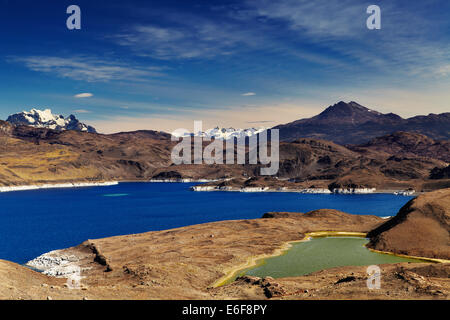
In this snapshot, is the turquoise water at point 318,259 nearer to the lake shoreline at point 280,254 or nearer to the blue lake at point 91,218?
the lake shoreline at point 280,254

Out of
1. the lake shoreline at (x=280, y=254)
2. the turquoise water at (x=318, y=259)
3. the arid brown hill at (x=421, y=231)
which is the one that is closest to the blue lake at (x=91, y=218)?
the lake shoreline at (x=280, y=254)

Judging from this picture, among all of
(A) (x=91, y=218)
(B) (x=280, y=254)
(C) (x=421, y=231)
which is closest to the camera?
(B) (x=280, y=254)

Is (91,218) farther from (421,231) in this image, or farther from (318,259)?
(421,231)

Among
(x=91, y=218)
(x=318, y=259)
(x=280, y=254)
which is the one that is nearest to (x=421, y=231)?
(x=318, y=259)

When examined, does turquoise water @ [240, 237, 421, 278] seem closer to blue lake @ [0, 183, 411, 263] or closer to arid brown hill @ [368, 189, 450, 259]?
arid brown hill @ [368, 189, 450, 259]

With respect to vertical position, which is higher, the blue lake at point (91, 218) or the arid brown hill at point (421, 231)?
the arid brown hill at point (421, 231)
